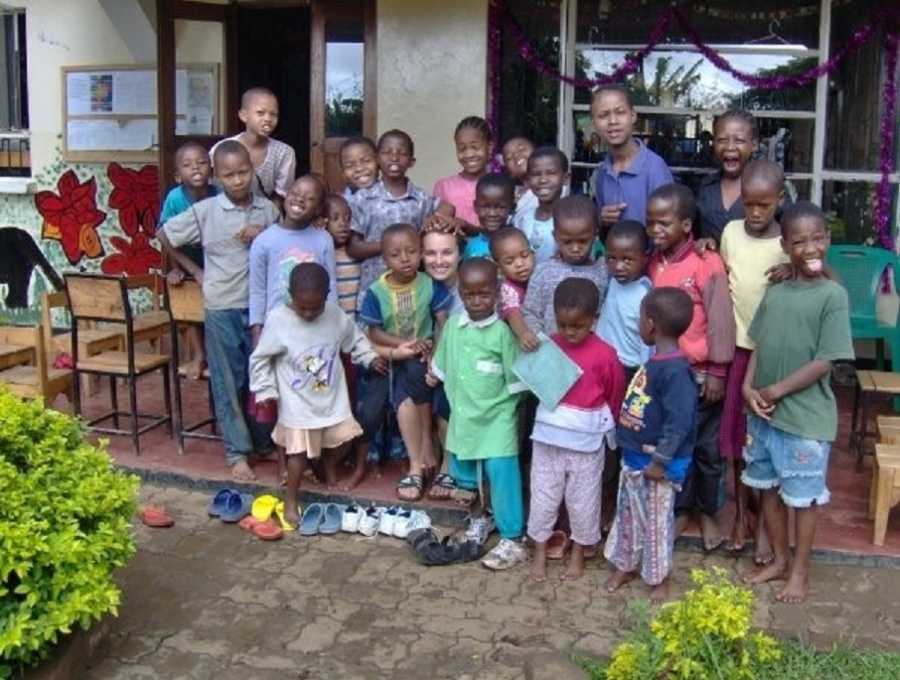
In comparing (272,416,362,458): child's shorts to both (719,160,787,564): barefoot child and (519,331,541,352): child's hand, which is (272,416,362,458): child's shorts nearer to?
(519,331,541,352): child's hand

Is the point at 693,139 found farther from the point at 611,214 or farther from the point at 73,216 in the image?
the point at 73,216

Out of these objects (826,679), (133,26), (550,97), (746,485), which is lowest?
(826,679)

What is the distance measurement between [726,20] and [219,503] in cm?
466

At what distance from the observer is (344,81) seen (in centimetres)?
726

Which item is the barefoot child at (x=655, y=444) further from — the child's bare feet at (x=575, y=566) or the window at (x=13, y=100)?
the window at (x=13, y=100)

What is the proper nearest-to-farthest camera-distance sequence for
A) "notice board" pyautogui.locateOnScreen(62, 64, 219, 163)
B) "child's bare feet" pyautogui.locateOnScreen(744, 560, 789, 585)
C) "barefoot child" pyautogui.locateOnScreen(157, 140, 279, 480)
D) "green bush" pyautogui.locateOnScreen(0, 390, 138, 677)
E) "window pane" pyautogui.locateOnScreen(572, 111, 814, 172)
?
1. "green bush" pyautogui.locateOnScreen(0, 390, 138, 677)
2. "child's bare feet" pyautogui.locateOnScreen(744, 560, 789, 585)
3. "barefoot child" pyautogui.locateOnScreen(157, 140, 279, 480)
4. "window pane" pyautogui.locateOnScreen(572, 111, 814, 172)
5. "notice board" pyautogui.locateOnScreen(62, 64, 219, 163)

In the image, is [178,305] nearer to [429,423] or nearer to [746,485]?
[429,423]

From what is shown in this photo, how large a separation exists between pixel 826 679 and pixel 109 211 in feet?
22.0

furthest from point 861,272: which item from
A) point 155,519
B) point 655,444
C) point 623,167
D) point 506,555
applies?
point 155,519

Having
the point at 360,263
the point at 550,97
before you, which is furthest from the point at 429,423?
the point at 550,97

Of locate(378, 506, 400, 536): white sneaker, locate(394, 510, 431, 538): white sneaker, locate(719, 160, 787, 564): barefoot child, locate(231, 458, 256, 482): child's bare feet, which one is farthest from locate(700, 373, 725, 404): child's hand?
locate(231, 458, 256, 482): child's bare feet

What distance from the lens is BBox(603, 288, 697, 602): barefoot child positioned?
3.75 m

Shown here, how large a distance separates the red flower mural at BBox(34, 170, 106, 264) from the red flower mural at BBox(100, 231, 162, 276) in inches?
5.8

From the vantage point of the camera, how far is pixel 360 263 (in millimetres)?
4977
